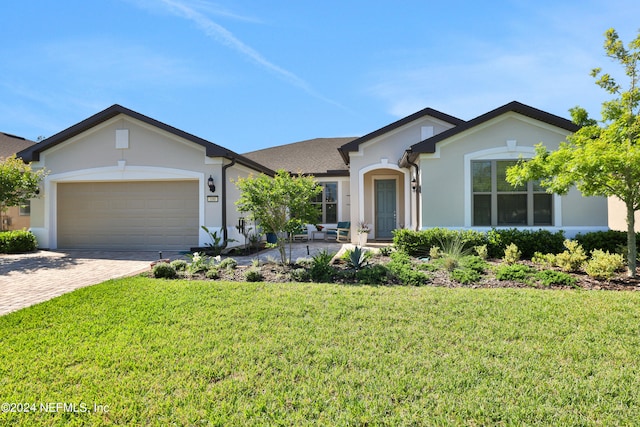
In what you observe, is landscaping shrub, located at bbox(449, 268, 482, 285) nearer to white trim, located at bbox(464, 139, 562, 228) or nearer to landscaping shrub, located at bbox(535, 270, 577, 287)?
landscaping shrub, located at bbox(535, 270, 577, 287)

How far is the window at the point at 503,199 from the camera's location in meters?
10.4

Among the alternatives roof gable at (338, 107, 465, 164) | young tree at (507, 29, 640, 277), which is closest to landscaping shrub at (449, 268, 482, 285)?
young tree at (507, 29, 640, 277)

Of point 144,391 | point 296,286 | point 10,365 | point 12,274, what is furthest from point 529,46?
point 12,274

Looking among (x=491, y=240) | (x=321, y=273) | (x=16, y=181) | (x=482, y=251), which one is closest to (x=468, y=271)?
(x=482, y=251)

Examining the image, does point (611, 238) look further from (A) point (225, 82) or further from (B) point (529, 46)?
(A) point (225, 82)

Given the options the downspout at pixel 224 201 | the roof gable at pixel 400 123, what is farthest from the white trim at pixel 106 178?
the roof gable at pixel 400 123

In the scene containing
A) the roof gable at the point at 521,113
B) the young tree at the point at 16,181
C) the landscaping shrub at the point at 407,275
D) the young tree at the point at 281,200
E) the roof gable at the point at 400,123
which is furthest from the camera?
the roof gable at the point at 400,123

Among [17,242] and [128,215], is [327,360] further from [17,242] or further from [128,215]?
[17,242]

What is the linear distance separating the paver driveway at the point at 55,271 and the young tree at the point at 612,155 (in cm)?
959

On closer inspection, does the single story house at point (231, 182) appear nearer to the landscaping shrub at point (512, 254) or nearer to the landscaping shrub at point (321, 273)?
the landscaping shrub at point (512, 254)

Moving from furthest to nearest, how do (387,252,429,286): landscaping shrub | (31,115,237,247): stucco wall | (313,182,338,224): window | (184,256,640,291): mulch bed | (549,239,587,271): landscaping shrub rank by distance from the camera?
(313,182,338,224): window < (31,115,237,247): stucco wall < (549,239,587,271): landscaping shrub < (387,252,429,286): landscaping shrub < (184,256,640,291): mulch bed

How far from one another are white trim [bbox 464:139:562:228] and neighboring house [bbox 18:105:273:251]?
7.86m

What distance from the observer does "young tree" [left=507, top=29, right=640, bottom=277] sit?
20.9 feet

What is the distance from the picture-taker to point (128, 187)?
41.5ft
